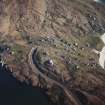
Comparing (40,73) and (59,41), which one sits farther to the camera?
(59,41)

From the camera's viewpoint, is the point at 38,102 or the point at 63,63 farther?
the point at 63,63

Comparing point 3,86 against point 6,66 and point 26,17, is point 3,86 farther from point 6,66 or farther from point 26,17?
point 26,17

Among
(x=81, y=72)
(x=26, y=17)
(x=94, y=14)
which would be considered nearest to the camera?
(x=81, y=72)

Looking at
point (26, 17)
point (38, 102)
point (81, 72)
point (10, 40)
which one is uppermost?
point (26, 17)

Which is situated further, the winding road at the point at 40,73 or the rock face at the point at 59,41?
the rock face at the point at 59,41

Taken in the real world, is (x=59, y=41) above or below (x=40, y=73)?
above

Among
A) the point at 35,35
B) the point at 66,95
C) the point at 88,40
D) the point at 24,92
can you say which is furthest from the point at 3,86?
the point at 88,40

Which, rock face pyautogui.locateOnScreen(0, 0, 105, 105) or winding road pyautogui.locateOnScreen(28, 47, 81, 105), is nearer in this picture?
winding road pyautogui.locateOnScreen(28, 47, 81, 105)

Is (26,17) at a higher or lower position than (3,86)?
higher
